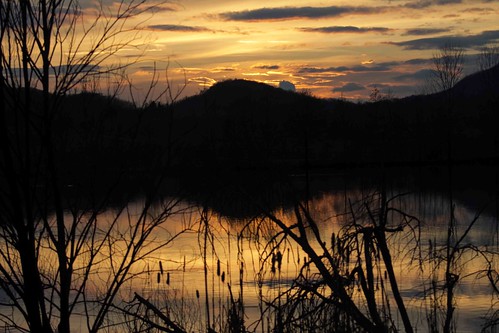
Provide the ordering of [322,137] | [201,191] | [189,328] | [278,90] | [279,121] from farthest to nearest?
[278,90], [279,121], [322,137], [189,328], [201,191]

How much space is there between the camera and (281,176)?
5.79 metres

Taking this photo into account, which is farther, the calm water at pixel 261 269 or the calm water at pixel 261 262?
the calm water at pixel 261 269

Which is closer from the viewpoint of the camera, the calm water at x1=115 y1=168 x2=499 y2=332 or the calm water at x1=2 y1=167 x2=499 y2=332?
the calm water at x1=2 y1=167 x2=499 y2=332

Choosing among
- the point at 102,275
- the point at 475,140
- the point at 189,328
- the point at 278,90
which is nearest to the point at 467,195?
the point at 102,275

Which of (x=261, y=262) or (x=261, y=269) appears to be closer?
(x=261, y=269)

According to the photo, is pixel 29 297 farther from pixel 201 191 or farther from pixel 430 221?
pixel 430 221

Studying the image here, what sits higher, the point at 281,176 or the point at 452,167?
the point at 281,176

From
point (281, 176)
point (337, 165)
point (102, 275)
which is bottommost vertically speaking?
point (337, 165)

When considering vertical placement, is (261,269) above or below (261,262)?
above

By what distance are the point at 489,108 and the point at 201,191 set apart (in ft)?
278

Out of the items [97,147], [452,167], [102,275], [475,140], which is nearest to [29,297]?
[97,147]

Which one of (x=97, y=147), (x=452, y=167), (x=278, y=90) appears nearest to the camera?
(x=97, y=147)

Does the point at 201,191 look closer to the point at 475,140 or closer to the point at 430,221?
the point at 430,221

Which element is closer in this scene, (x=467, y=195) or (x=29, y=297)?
(x=29, y=297)
